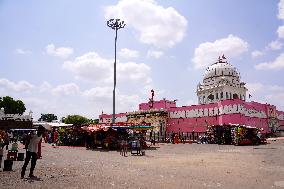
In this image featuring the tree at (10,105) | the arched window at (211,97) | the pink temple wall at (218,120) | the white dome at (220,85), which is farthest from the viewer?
the tree at (10,105)

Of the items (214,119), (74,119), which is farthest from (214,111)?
(74,119)

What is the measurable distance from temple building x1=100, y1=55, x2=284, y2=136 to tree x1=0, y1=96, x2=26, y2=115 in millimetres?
33274

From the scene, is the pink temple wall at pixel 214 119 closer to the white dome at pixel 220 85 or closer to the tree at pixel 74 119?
the white dome at pixel 220 85

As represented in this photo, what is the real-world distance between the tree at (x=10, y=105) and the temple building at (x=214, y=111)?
109 ft

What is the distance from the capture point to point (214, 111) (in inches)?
1913

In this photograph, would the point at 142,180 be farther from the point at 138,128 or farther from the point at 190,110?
the point at 190,110

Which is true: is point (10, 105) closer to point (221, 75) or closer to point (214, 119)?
point (221, 75)

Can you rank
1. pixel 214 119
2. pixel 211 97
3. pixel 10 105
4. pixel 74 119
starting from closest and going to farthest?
pixel 214 119, pixel 211 97, pixel 10 105, pixel 74 119

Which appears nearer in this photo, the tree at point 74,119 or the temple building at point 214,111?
the temple building at point 214,111

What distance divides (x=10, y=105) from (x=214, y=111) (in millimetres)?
64361

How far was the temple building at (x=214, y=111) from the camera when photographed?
154ft

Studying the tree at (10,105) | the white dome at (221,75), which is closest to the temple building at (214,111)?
the white dome at (221,75)

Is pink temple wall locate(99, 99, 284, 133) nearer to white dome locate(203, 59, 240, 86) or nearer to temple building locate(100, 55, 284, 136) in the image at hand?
temple building locate(100, 55, 284, 136)

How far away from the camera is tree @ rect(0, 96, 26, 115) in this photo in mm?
88500
